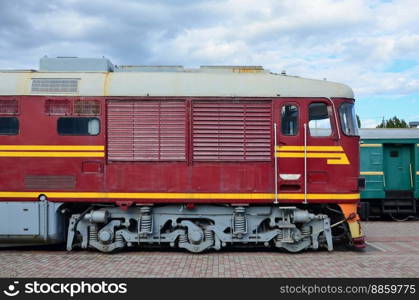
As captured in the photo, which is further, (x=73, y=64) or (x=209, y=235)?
(x=73, y=64)

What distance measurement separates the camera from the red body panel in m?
9.46

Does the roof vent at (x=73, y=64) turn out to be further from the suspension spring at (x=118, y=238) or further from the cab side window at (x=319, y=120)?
the cab side window at (x=319, y=120)

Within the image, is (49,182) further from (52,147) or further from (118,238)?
(118,238)

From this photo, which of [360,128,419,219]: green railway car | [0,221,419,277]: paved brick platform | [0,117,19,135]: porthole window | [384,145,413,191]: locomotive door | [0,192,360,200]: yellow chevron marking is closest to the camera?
[0,221,419,277]: paved brick platform

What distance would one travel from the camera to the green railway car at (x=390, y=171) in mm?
16656

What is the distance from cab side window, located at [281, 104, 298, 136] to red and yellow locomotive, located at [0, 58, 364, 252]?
0.07ft

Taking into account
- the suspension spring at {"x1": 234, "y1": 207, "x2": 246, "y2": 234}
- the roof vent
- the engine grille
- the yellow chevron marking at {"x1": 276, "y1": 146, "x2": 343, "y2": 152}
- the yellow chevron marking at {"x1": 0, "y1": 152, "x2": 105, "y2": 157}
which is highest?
the roof vent

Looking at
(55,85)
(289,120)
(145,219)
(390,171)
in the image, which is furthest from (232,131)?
(390,171)

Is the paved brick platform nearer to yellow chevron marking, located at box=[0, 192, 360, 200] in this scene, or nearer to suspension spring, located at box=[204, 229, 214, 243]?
suspension spring, located at box=[204, 229, 214, 243]

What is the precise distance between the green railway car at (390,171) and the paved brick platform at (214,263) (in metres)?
6.22

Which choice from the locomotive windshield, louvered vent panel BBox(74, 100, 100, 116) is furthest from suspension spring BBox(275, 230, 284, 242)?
louvered vent panel BBox(74, 100, 100, 116)

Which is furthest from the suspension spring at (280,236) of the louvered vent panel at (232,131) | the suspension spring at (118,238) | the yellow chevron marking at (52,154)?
the yellow chevron marking at (52,154)

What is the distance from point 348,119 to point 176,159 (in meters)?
3.92

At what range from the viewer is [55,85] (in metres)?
9.70
